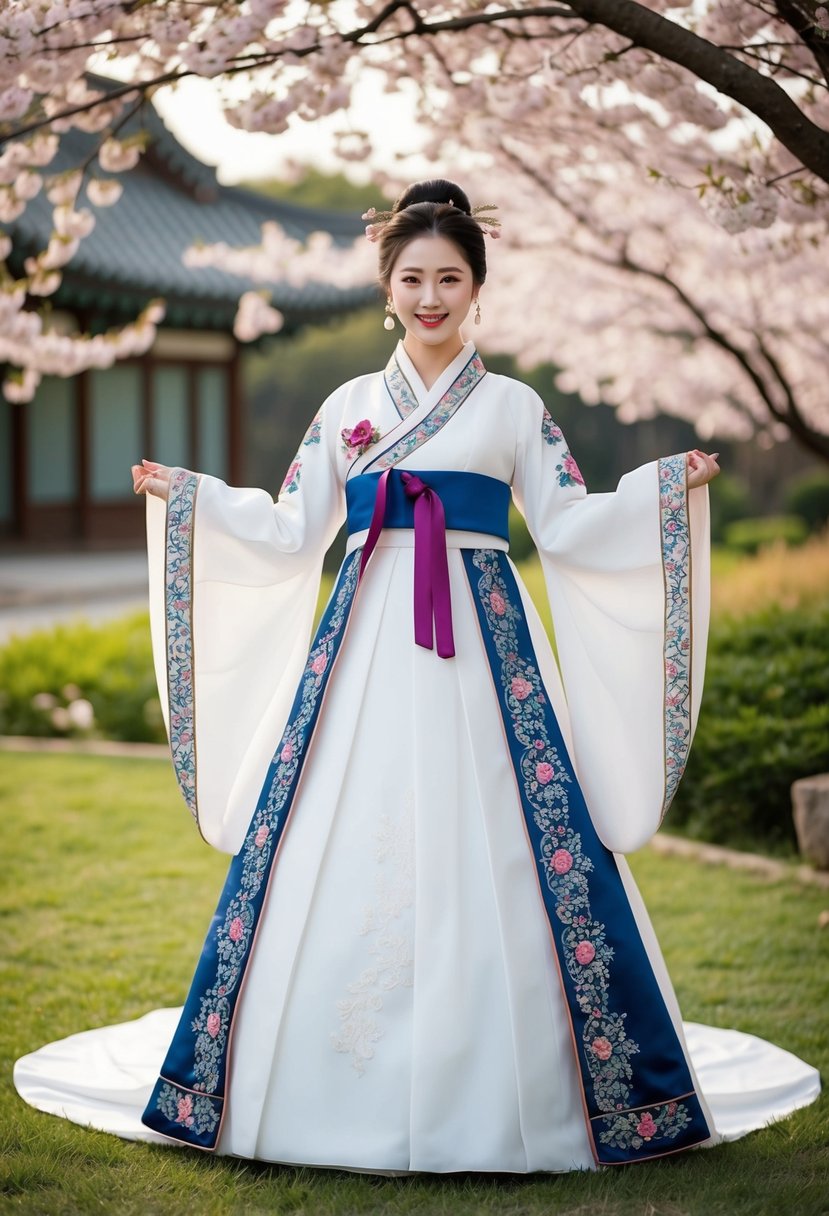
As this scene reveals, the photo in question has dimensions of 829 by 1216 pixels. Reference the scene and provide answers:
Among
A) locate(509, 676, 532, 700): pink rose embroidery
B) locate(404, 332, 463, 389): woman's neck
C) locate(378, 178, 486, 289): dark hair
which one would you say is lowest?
locate(509, 676, 532, 700): pink rose embroidery

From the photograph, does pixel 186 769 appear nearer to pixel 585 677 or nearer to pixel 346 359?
pixel 585 677

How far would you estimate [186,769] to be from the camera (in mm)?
3109

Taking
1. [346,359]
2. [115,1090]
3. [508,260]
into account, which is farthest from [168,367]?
[346,359]

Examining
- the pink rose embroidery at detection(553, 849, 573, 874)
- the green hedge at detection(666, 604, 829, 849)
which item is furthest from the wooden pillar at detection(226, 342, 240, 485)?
the pink rose embroidery at detection(553, 849, 573, 874)

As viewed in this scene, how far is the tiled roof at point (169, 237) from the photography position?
13836 mm

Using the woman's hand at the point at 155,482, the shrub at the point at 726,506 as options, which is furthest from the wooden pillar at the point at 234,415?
the woman's hand at the point at 155,482

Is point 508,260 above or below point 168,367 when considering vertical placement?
above

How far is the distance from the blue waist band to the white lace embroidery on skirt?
71 centimetres

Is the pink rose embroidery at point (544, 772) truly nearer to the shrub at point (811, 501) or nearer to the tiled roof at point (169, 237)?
the tiled roof at point (169, 237)

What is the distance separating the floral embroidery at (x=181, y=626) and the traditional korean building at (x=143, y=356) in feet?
36.2

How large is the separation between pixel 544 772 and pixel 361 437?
82 cm

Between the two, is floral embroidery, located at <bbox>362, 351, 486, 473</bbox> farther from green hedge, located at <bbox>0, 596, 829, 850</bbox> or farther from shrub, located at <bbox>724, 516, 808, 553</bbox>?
shrub, located at <bbox>724, 516, 808, 553</bbox>

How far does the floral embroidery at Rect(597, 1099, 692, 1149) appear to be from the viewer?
9.11 feet

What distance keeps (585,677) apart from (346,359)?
3135 centimetres
